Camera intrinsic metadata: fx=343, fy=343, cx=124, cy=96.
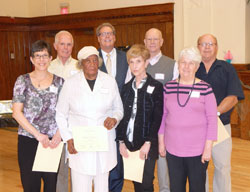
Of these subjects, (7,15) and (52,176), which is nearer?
(52,176)

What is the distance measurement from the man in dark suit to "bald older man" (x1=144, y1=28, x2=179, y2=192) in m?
0.27

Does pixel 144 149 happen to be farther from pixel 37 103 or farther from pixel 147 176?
pixel 37 103

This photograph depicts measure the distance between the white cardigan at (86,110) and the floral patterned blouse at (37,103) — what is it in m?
0.10

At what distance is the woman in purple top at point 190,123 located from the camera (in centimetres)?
256

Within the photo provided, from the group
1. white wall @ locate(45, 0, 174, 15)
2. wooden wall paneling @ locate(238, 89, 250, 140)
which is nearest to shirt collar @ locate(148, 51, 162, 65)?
wooden wall paneling @ locate(238, 89, 250, 140)

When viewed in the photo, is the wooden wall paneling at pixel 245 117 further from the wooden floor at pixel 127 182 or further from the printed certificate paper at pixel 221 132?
the printed certificate paper at pixel 221 132

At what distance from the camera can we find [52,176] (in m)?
2.83

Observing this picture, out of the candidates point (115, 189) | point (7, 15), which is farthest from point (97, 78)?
point (7, 15)

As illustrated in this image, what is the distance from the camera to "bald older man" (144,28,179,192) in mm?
3346

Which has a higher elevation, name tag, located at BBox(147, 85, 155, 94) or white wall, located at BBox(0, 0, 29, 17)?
white wall, located at BBox(0, 0, 29, 17)

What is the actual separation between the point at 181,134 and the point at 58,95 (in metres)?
1.04

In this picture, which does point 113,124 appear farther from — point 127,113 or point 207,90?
point 207,90

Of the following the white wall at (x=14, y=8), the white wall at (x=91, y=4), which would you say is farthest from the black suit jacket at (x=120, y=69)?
the white wall at (x=14, y=8)

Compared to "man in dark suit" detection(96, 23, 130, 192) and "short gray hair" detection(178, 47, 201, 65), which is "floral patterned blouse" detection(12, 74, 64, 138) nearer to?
"man in dark suit" detection(96, 23, 130, 192)
